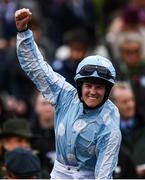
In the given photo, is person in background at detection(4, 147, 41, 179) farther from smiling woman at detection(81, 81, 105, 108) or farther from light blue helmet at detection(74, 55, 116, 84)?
light blue helmet at detection(74, 55, 116, 84)

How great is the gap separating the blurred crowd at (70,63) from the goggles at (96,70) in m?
1.87

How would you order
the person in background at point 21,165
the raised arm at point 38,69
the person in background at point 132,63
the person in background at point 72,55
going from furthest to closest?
the person in background at point 132,63
the person in background at point 72,55
the person in background at point 21,165
the raised arm at point 38,69

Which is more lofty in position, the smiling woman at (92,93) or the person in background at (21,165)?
the smiling woman at (92,93)

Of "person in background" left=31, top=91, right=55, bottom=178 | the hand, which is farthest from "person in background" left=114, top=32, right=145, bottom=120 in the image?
the hand

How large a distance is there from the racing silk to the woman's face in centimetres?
13

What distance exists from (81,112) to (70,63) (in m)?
5.04

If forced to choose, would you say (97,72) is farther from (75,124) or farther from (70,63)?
(70,63)

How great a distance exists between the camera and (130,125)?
11.9 metres

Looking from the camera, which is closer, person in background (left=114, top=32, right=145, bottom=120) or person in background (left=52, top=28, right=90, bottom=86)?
person in background (left=52, top=28, right=90, bottom=86)

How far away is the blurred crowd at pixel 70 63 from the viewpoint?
431 inches

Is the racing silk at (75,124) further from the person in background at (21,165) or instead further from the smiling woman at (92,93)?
the person in background at (21,165)

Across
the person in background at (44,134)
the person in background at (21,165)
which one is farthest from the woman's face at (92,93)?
the person in background at (44,134)

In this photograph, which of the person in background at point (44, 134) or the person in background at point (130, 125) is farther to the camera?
the person in background at point (130, 125)

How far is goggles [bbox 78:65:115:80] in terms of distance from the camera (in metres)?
7.96
